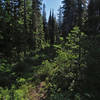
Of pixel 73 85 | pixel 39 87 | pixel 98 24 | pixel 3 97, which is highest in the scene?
pixel 98 24

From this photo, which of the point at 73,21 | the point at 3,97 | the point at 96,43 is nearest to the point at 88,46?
the point at 96,43

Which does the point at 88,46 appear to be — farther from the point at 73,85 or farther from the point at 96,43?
the point at 73,85

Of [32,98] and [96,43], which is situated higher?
[96,43]

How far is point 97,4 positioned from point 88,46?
289cm

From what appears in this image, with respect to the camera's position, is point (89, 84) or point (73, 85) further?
point (73, 85)

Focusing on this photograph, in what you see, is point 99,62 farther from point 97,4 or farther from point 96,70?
point 97,4

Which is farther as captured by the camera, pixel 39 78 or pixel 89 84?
pixel 39 78

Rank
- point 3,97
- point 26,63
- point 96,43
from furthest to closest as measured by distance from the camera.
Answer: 1. point 96,43
2. point 3,97
3. point 26,63

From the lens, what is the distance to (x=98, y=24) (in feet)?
19.2

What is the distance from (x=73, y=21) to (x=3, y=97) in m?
18.1

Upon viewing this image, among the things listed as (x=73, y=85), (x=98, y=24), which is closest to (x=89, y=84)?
(x=73, y=85)

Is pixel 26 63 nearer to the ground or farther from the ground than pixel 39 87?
farther from the ground

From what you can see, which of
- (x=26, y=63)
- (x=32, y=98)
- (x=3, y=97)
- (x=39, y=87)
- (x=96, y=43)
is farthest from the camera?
(x=39, y=87)

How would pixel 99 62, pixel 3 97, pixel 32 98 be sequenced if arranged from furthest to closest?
pixel 32 98 → pixel 99 62 → pixel 3 97
